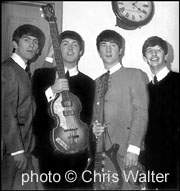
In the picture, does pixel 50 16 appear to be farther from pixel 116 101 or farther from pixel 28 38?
pixel 116 101

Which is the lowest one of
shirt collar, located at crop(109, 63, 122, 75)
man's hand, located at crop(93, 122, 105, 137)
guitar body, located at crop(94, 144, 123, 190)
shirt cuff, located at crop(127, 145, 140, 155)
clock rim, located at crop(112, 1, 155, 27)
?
guitar body, located at crop(94, 144, 123, 190)

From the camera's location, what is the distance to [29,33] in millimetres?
1341

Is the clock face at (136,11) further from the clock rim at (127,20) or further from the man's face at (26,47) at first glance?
the man's face at (26,47)

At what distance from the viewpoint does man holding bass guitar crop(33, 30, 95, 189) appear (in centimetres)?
133

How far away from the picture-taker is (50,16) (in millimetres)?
1336

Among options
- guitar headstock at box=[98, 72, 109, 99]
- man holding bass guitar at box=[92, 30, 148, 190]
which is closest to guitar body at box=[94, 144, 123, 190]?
man holding bass guitar at box=[92, 30, 148, 190]

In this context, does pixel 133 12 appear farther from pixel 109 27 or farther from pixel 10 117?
pixel 10 117

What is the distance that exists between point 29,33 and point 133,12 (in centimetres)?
47

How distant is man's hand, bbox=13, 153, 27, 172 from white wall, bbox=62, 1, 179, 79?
441mm

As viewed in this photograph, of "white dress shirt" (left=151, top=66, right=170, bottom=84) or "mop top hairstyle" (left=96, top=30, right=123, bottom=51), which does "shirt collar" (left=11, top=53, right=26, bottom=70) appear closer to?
"mop top hairstyle" (left=96, top=30, right=123, bottom=51)

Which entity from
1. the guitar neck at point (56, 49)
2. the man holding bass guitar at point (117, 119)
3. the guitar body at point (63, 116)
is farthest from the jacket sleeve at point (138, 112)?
the guitar neck at point (56, 49)

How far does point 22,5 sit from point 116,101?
22.3 inches

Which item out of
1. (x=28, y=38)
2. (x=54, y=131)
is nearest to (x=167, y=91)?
(x=54, y=131)

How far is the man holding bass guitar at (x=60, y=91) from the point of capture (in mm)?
1331
